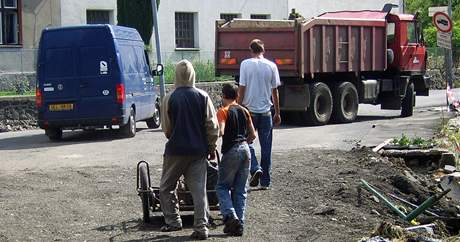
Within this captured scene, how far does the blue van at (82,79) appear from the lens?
61.9 feet

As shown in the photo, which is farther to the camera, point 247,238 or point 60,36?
point 60,36

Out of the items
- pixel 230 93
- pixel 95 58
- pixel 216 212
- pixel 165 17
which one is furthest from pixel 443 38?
pixel 230 93

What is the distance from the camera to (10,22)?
30.4 meters

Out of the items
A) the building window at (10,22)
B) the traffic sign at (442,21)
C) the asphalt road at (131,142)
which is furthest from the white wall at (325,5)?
the asphalt road at (131,142)

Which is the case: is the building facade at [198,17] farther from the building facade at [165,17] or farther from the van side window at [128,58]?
the van side window at [128,58]

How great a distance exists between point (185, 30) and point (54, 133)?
17.8 meters

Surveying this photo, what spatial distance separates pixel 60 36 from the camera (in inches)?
747

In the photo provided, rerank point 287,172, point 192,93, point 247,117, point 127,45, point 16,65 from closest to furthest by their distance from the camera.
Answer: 1. point 192,93
2. point 247,117
3. point 287,172
4. point 127,45
5. point 16,65

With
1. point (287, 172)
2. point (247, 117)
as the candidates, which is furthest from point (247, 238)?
point (287, 172)

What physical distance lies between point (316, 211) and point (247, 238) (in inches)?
63.5

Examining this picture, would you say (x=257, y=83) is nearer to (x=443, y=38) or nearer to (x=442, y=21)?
(x=442, y=21)

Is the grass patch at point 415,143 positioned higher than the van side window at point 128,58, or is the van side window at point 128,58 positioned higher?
the van side window at point 128,58

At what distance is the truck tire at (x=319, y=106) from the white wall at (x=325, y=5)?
60.5ft

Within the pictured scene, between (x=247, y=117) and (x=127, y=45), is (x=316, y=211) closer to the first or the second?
(x=247, y=117)
